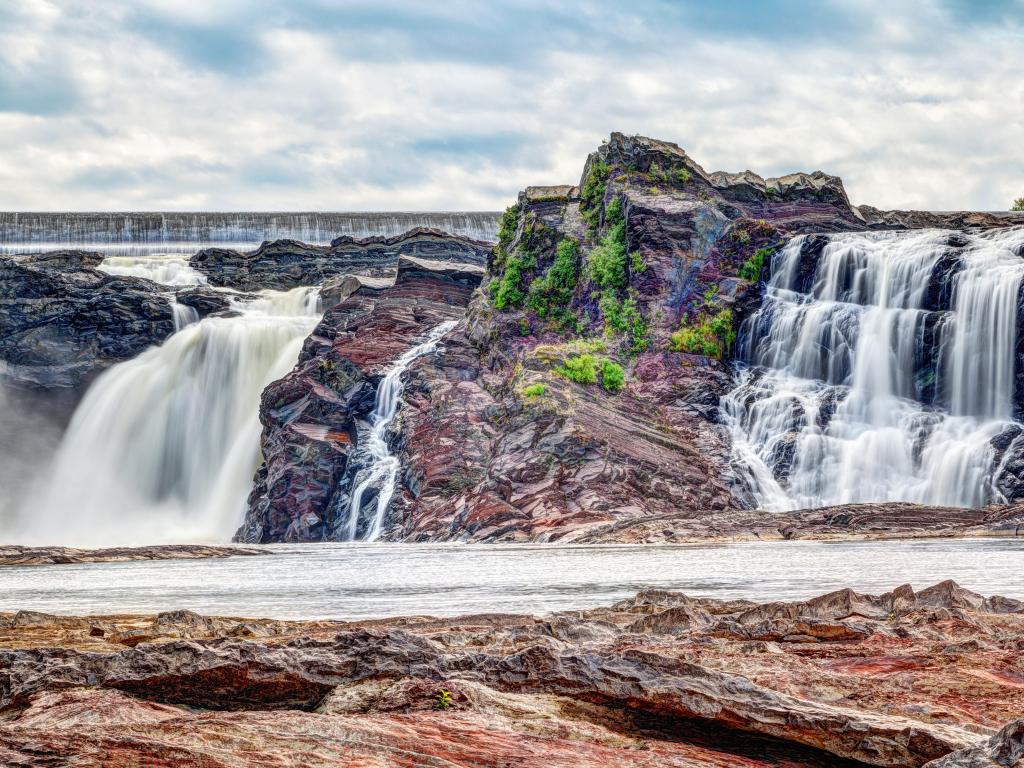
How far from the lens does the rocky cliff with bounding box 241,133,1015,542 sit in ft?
116

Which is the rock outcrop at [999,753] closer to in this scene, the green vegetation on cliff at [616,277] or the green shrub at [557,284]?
the green vegetation on cliff at [616,277]

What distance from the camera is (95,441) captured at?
52219 millimetres

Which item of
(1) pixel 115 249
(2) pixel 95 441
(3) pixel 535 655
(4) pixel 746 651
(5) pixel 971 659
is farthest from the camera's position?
(1) pixel 115 249

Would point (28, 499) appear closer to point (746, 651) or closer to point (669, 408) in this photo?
point (669, 408)

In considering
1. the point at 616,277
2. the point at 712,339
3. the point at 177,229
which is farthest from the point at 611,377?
the point at 177,229

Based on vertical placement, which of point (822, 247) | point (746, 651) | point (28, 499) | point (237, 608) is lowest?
point (28, 499)

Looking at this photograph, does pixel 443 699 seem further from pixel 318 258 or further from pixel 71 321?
pixel 318 258

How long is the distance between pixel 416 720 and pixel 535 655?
4.59 feet

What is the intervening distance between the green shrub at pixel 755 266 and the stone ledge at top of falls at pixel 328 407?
1461cm

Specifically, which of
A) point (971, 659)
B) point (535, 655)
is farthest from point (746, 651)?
point (535, 655)

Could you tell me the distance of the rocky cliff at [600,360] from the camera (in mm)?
35375

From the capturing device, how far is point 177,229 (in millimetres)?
87188

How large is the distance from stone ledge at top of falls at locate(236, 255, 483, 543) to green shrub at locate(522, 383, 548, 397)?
7667 millimetres

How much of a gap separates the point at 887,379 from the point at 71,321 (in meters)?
42.6
